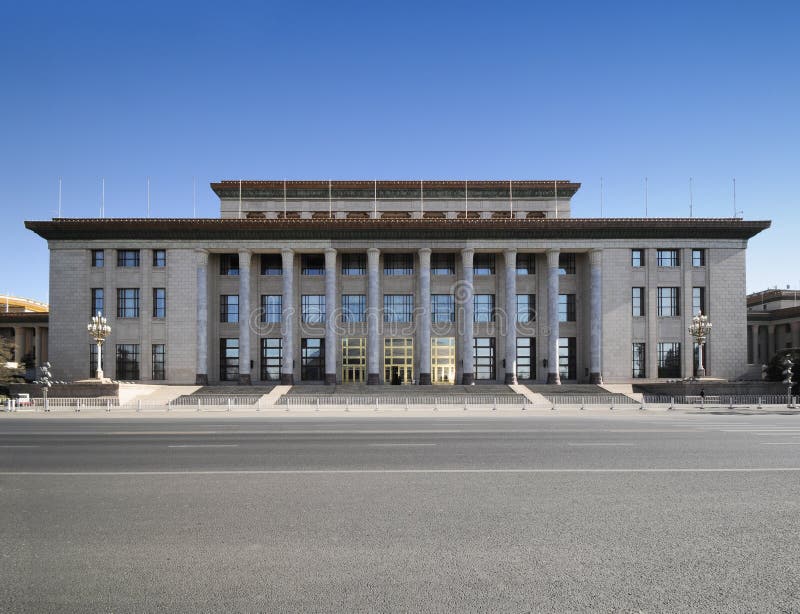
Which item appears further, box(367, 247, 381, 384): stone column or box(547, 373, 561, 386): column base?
box(367, 247, 381, 384): stone column

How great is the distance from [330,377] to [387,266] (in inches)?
451

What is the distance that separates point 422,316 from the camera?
48500 mm

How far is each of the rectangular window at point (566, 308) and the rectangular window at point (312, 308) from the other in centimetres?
2177

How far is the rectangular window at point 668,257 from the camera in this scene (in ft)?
159

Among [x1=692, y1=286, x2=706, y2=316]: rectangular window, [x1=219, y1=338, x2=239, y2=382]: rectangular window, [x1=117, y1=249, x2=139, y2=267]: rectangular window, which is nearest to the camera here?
[x1=117, y1=249, x2=139, y2=267]: rectangular window

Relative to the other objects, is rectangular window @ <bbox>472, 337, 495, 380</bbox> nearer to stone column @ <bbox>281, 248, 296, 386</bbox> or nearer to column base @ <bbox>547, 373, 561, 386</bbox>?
column base @ <bbox>547, 373, 561, 386</bbox>

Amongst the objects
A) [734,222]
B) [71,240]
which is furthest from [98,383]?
[734,222]

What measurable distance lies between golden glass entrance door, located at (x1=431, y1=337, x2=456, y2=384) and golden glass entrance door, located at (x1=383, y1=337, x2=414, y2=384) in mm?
2001

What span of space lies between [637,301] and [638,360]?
5.21 meters

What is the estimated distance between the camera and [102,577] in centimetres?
602

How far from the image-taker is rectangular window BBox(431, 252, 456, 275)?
50.5m

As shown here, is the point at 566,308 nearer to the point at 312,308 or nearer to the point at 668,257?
the point at 668,257

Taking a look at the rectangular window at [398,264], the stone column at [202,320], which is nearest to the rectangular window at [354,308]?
the rectangular window at [398,264]

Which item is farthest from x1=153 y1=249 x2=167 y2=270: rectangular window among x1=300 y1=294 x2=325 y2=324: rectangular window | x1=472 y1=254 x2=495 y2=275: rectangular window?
x1=472 y1=254 x2=495 y2=275: rectangular window
